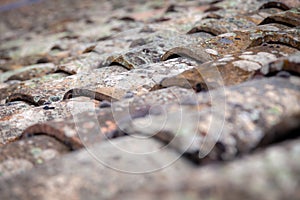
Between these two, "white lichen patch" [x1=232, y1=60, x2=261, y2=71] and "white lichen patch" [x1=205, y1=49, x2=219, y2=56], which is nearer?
"white lichen patch" [x1=232, y1=60, x2=261, y2=71]

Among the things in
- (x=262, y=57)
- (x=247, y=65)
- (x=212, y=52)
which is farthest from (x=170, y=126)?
(x=212, y=52)

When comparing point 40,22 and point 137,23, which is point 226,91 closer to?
point 137,23

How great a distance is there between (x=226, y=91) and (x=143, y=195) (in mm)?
670

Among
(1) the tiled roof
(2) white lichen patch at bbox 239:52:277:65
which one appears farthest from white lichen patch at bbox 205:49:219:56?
(2) white lichen patch at bbox 239:52:277:65

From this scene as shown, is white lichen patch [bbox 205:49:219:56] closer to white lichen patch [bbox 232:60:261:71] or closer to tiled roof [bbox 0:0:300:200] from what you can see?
tiled roof [bbox 0:0:300:200]

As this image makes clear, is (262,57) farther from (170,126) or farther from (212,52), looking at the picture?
(170,126)

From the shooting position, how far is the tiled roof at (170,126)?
0.83 meters

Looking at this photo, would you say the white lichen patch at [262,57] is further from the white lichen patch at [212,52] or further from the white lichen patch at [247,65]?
the white lichen patch at [212,52]

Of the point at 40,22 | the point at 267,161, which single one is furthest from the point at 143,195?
the point at 40,22

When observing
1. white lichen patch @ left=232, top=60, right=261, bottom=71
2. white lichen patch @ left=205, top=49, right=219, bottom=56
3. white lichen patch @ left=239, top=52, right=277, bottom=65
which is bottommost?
white lichen patch @ left=205, top=49, right=219, bottom=56

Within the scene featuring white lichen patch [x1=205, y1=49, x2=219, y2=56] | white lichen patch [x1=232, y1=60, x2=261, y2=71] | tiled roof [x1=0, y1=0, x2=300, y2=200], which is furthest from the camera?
white lichen patch [x1=205, y1=49, x2=219, y2=56]

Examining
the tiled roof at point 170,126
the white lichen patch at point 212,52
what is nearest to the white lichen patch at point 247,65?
the tiled roof at point 170,126

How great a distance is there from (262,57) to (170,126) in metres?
0.81

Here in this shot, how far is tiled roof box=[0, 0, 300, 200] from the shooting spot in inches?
32.9
